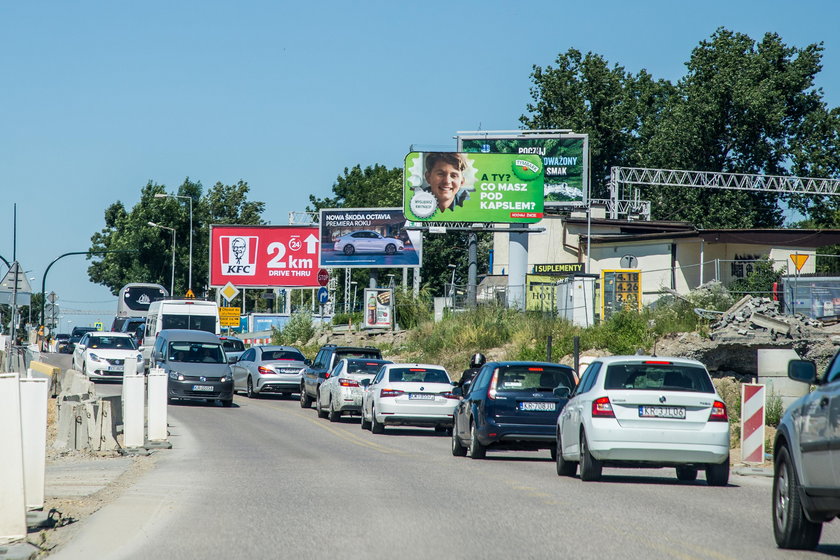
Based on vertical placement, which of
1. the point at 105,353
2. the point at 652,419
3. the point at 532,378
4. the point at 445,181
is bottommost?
the point at 105,353

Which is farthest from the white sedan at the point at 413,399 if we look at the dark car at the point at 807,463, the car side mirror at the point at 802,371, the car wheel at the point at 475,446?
the car side mirror at the point at 802,371

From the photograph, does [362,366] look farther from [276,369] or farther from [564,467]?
[564,467]

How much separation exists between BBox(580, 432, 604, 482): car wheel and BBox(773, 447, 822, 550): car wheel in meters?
5.52

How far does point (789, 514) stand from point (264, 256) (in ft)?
216

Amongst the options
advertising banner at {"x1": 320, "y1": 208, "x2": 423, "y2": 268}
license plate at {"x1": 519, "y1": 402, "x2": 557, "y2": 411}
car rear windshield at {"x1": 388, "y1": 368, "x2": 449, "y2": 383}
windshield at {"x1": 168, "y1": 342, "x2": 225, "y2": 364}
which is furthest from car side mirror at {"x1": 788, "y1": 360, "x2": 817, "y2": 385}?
advertising banner at {"x1": 320, "y1": 208, "x2": 423, "y2": 268}

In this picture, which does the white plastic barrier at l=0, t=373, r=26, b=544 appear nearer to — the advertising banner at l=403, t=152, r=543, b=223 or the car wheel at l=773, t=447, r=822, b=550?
the car wheel at l=773, t=447, r=822, b=550

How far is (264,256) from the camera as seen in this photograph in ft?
242

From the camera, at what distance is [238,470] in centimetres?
1617

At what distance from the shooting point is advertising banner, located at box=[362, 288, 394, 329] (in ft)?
188

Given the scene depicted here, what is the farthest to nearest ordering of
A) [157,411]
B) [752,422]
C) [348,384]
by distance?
1. [348,384]
2. [157,411]
3. [752,422]

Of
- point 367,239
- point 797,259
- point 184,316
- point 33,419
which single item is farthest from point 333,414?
point 367,239

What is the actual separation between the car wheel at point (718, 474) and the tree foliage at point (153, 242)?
82.2 m

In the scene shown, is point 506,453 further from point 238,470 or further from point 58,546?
point 58,546

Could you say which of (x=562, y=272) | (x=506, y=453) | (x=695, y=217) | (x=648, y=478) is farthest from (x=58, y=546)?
(x=695, y=217)
